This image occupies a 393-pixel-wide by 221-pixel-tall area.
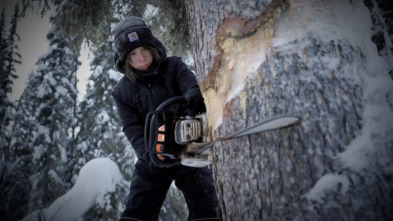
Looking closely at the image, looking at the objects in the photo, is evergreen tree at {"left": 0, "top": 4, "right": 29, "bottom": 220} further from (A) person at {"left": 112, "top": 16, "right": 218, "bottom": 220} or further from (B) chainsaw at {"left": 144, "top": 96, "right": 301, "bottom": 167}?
(B) chainsaw at {"left": 144, "top": 96, "right": 301, "bottom": 167}

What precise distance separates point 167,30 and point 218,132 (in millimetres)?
2419

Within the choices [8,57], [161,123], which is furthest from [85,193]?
[8,57]

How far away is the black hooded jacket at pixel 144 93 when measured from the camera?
2188 mm

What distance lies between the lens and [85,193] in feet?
15.6

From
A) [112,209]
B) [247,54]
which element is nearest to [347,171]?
[247,54]

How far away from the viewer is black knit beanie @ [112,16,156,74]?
2.07 metres

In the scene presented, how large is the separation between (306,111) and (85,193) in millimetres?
5237

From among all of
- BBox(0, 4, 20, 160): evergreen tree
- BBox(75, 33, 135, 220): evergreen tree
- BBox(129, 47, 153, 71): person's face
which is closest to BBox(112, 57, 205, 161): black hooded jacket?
BBox(129, 47, 153, 71): person's face

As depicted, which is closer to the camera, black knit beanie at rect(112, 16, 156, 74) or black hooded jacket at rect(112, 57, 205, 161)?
black knit beanie at rect(112, 16, 156, 74)

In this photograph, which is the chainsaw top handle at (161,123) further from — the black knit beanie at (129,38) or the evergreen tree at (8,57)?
the evergreen tree at (8,57)

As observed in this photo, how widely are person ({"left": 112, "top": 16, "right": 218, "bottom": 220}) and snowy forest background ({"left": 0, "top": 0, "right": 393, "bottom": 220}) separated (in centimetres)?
95

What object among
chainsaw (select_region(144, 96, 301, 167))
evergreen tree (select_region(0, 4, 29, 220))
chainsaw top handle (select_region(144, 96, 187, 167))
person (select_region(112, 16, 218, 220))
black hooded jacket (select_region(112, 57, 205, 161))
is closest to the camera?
chainsaw (select_region(144, 96, 301, 167))

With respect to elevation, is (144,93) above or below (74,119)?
below

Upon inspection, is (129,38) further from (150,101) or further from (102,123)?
(102,123)
